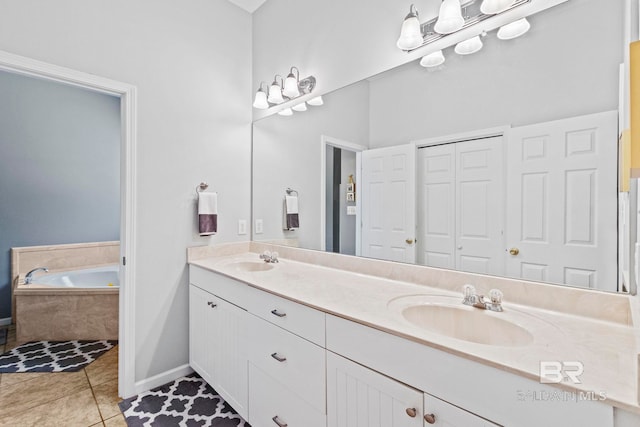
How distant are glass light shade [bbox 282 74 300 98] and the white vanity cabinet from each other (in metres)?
1.31

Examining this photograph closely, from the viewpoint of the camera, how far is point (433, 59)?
4.70 feet

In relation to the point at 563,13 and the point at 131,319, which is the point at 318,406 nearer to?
the point at 131,319

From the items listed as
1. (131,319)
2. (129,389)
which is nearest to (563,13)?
(131,319)

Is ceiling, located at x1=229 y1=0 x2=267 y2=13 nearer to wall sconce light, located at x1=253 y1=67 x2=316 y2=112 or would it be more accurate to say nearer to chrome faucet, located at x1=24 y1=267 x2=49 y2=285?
wall sconce light, located at x1=253 y1=67 x2=316 y2=112

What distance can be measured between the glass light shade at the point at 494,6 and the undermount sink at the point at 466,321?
3.78 feet

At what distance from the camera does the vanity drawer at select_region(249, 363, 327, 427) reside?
1.19 m

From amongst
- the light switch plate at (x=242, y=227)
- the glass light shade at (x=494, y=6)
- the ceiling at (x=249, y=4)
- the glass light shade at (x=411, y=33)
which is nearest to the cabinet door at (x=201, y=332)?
the light switch plate at (x=242, y=227)

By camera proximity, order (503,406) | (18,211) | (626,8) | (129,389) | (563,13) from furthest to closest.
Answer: (18,211) → (129,389) → (563,13) → (626,8) → (503,406)

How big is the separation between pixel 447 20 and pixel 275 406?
6.03ft

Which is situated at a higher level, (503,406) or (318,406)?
(503,406)

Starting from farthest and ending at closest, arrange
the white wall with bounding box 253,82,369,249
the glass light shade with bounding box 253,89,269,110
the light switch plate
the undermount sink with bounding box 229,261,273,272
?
the light switch plate, the glass light shade with bounding box 253,89,269,110, the undermount sink with bounding box 229,261,273,272, the white wall with bounding box 253,82,369,249

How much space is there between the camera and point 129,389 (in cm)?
187

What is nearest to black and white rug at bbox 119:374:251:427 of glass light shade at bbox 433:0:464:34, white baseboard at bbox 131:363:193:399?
white baseboard at bbox 131:363:193:399

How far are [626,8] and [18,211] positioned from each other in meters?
4.53
